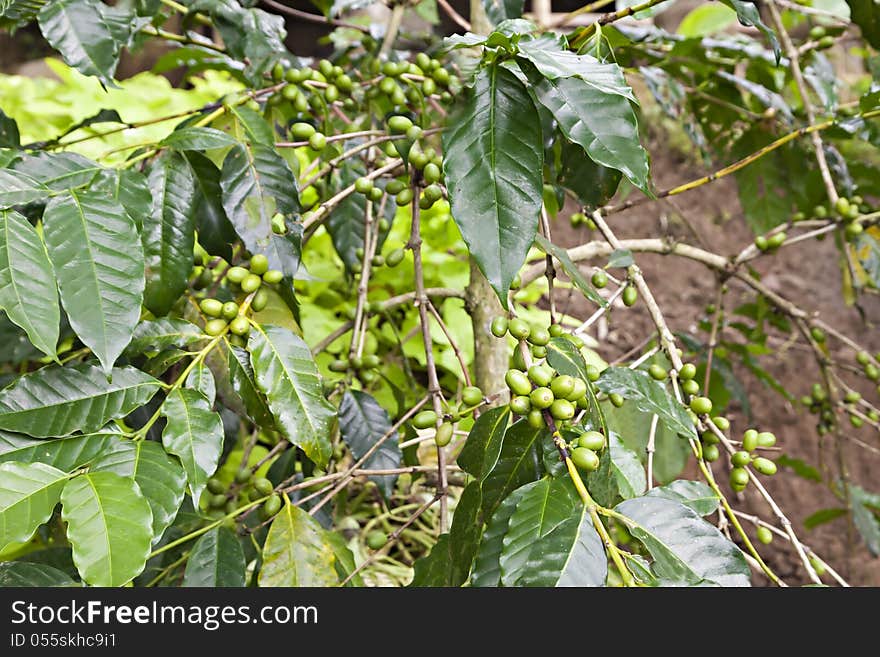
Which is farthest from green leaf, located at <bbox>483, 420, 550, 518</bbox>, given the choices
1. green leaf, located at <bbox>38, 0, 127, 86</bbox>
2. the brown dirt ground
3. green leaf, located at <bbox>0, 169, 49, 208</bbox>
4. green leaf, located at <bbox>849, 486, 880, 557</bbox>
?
the brown dirt ground

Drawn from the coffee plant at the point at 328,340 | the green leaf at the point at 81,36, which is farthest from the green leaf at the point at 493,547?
the green leaf at the point at 81,36

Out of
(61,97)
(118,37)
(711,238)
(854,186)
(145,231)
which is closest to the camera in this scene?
(145,231)

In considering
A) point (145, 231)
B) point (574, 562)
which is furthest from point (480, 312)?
point (574, 562)

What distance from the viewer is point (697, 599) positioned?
1.53 ft

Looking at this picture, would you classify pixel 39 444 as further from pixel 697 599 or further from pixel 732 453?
pixel 732 453

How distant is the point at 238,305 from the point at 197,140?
0.53ft

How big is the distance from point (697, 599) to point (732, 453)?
0.33 m

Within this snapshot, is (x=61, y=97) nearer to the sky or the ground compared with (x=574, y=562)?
nearer to the sky

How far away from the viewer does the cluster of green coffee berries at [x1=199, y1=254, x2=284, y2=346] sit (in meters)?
0.65

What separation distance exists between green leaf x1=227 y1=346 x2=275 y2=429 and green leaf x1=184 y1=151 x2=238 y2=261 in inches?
6.7

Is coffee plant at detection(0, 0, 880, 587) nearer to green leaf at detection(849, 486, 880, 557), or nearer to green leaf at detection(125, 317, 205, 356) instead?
green leaf at detection(125, 317, 205, 356)

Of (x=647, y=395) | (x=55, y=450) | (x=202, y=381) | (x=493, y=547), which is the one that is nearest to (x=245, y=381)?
(x=202, y=381)

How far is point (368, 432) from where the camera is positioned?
89 cm

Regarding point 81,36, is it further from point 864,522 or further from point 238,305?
point 864,522
